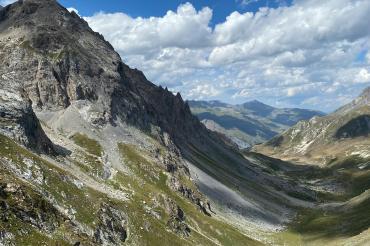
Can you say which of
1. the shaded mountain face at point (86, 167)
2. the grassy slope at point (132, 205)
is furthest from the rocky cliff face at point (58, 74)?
the grassy slope at point (132, 205)

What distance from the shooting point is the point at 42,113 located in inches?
6732

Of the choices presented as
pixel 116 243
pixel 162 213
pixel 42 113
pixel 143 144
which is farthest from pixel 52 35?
pixel 116 243

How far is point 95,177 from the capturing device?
12712cm

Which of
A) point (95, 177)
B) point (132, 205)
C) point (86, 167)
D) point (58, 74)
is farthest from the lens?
point (58, 74)

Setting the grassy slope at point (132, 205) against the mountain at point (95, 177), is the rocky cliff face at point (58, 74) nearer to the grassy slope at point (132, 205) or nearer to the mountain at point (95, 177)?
the mountain at point (95, 177)

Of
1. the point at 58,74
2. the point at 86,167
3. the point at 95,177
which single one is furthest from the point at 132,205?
the point at 58,74

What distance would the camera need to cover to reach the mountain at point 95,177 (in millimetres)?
83625

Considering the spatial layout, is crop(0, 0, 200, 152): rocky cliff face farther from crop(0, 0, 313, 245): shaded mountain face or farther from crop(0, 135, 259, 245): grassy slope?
crop(0, 135, 259, 245): grassy slope

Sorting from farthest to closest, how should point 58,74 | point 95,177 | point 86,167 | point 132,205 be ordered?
point 58,74
point 86,167
point 95,177
point 132,205

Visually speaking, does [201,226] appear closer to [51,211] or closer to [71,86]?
[51,211]

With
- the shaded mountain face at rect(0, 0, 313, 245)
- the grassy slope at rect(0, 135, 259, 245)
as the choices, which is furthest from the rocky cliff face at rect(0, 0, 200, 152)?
the grassy slope at rect(0, 135, 259, 245)

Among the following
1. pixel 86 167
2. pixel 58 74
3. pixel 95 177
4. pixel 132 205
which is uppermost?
pixel 58 74

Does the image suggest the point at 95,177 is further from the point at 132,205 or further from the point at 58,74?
the point at 58,74

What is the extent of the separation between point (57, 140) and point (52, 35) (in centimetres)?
6371
